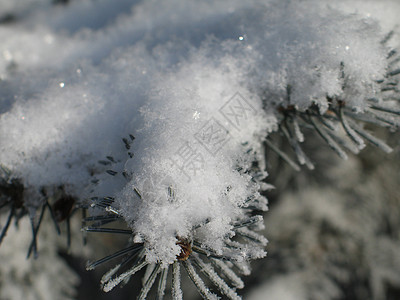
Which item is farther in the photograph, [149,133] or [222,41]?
[222,41]

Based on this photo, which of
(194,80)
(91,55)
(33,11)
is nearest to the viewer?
(194,80)

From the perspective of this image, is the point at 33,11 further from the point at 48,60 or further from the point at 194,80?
the point at 194,80

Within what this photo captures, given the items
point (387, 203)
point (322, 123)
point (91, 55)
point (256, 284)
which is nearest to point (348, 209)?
point (387, 203)

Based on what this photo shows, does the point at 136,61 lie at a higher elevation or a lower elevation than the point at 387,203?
higher

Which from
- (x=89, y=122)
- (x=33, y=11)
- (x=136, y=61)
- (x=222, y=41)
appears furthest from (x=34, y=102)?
(x=33, y=11)

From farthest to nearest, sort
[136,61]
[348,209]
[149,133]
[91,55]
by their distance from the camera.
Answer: [348,209] → [91,55] → [136,61] → [149,133]

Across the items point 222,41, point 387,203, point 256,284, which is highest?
point 222,41

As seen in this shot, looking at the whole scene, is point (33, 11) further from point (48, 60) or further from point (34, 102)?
point (34, 102)
